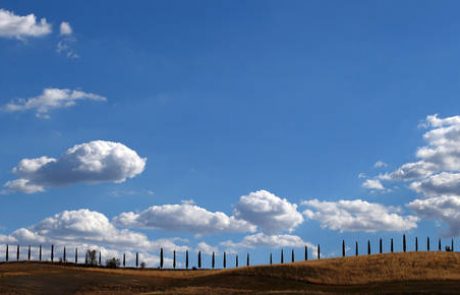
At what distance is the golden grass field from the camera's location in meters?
77.9

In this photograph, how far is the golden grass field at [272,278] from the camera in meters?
77.9

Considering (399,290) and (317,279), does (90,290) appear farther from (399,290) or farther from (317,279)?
(399,290)

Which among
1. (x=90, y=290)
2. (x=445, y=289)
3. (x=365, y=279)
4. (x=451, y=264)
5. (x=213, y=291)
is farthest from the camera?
(x=451, y=264)

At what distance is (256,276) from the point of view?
282 feet

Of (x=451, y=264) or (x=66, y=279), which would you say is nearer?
(x=66, y=279)

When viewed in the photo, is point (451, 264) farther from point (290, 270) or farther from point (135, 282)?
point (135, 282)

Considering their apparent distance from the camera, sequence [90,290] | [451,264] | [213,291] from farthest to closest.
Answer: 1. [451,264]
2. [90,290]
3. [213,291]

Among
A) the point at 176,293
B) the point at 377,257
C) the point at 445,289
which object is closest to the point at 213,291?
the point at 176,293

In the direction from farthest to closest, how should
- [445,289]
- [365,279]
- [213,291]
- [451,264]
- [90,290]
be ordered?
[451,264]
[365,279]
[90,290]
[213,291]
[445,289]

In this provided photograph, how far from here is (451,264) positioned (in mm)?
92250

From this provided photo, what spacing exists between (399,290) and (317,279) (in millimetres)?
18750

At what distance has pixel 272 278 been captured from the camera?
85.3 m

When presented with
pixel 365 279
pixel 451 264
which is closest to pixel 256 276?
pixel 365 279

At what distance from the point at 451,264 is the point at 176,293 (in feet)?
133
